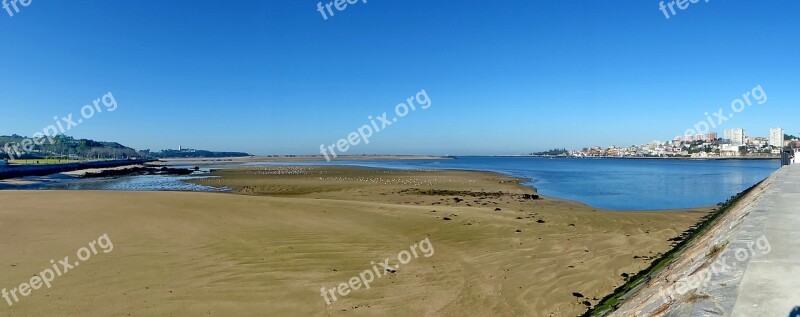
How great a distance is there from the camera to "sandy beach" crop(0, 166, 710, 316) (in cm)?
716

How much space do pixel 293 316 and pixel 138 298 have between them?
9.58 feet

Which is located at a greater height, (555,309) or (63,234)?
(63,234)

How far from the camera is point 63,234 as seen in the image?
1166 centimetres

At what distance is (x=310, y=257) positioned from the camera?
10.0 m

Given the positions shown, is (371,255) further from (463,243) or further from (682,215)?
(682,215)

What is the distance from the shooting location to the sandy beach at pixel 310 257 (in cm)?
716

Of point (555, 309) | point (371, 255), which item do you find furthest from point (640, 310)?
point (371, 255)
